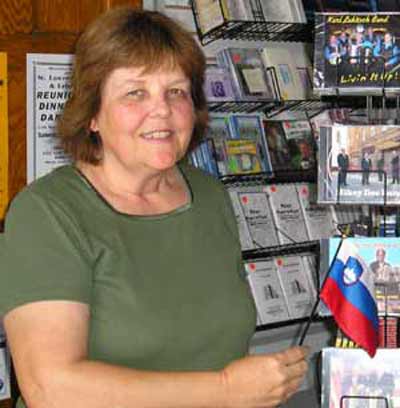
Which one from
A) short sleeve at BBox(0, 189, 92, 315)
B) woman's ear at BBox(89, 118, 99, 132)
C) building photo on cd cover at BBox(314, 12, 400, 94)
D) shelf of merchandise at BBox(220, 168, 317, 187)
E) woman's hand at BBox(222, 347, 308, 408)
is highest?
building photo on cd cover at BBox(314, 12, 400, 94)

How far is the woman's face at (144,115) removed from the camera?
179 centimetres

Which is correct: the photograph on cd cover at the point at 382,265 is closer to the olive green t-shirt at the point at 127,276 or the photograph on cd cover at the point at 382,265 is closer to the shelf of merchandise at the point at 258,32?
the olive green t-shirt at the point at 127,276

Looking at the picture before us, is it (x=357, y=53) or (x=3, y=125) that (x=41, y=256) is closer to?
(x=357, y=53)

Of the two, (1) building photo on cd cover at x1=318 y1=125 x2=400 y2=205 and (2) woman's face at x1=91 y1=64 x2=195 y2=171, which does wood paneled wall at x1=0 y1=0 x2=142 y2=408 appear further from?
(2) woman's face at x1=91 y1=64 x2=195 y2=171

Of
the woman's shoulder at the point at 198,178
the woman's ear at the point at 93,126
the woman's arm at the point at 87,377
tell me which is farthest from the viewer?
the woman's shoulder at the point at 198,178

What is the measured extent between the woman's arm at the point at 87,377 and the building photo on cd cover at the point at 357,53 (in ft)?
3.00

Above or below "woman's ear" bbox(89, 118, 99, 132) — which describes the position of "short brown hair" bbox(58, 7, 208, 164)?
above

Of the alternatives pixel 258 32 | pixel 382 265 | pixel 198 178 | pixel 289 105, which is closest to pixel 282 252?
pixel 289 105

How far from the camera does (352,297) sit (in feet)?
7.26

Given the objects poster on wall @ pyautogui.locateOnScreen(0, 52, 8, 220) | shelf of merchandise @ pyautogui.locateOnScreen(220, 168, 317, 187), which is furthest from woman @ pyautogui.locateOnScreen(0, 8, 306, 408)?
shelf of merchandise @ pyautogui.locateOnScreen(220, 168, 317, 187)

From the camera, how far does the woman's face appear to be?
5.88ft

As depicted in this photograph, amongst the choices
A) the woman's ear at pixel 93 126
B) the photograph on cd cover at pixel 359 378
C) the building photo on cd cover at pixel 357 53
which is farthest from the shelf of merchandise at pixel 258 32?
the woman's ear at pixel 93 126

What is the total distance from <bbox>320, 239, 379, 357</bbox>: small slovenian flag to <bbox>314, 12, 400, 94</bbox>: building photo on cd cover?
41cm

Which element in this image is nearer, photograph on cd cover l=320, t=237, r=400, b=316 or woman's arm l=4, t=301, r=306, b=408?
woman's arm l=4, t=301, r=306, b=408
